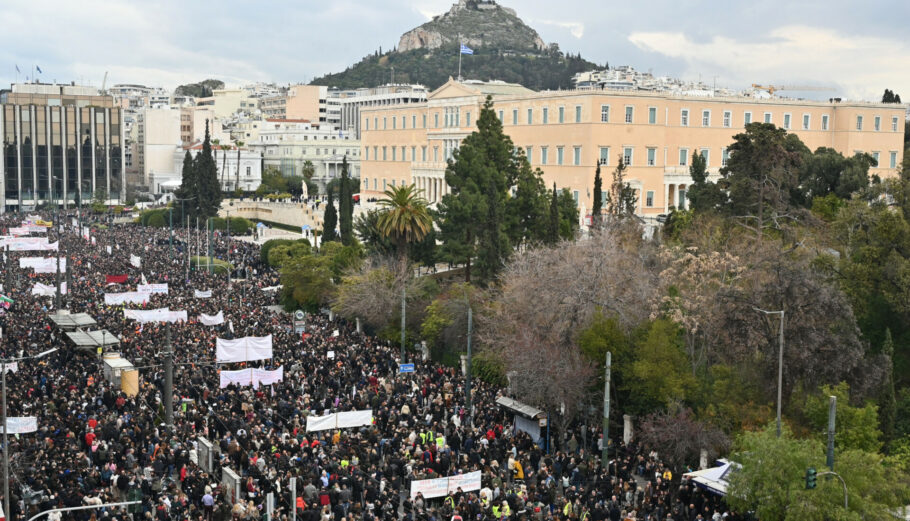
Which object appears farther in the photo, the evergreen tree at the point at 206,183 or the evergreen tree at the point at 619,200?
the evergreen tree at the point at 206,183

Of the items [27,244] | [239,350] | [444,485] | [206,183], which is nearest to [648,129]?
[239,350]

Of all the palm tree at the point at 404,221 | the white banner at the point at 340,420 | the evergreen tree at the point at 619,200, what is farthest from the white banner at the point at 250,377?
the evergreen tree at the point at 619,200

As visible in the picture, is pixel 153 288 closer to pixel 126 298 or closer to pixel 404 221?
pixel 126 298

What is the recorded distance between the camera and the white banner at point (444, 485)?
76.7 feet

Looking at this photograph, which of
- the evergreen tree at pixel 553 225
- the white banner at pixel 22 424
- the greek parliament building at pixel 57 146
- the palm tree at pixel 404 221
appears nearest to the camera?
the white banner at pixel 22 424

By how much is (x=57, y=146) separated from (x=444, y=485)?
467 ft

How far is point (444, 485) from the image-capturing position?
77.7ft

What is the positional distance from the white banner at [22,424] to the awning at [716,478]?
17.4m

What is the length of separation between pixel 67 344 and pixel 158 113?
5168 inches

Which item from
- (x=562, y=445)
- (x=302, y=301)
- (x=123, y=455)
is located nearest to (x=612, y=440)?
(x=562, y=445)

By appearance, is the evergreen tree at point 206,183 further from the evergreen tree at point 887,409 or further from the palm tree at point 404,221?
the evergreen tree at point 887,409

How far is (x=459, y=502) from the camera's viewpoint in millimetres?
22516

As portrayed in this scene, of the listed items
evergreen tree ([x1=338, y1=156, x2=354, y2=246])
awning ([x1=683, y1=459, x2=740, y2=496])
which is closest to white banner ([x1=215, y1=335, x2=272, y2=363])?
awning ([x1=683, y1=459, x2=740, y2=496])

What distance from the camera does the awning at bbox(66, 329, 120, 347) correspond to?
3722cm
